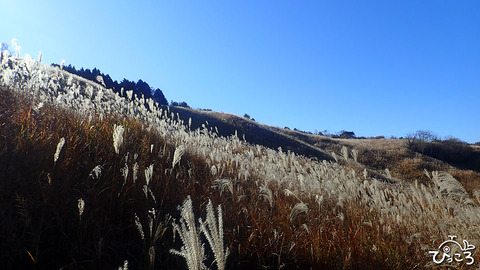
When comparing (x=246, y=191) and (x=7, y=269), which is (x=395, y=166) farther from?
(x=7, y=269)

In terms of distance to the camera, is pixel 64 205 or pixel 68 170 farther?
pixel 68 170

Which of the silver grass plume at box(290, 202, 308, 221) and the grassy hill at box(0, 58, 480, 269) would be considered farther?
the silver grass plume at box(290, 202, 308, 221)

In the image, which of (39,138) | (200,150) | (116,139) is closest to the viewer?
(116,139)

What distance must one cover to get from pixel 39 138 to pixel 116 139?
112 centimetres

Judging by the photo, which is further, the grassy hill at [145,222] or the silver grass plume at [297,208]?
the silver grass plume at [297,208]

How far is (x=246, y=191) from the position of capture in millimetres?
4598

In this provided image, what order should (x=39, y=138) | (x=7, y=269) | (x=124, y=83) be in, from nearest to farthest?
(x=7, y=269) → (x=39, y=138) → (x=124, y=83)

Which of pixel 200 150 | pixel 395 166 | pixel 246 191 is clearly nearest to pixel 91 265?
pixel 246 191

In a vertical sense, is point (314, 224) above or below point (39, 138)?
below

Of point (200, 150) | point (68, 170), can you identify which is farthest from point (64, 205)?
point (200, 150)

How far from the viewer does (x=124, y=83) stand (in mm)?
46375

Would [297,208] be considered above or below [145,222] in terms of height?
above

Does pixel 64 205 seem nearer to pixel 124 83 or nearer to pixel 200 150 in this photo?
pixel 200 150

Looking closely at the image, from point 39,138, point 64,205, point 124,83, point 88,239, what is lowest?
point 88,239
